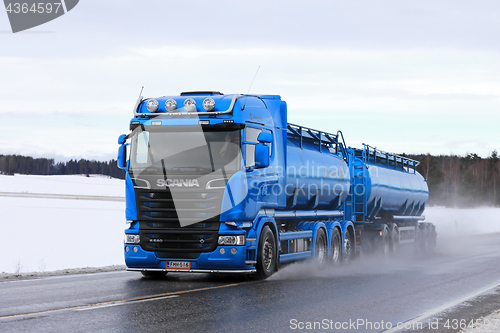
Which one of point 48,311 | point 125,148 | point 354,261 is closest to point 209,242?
point 125,148

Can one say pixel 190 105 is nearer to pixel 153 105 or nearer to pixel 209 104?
pixel 209 104

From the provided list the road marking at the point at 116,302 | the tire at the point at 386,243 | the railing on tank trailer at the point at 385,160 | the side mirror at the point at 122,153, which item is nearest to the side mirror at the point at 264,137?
the side mirror at the point at 122,153

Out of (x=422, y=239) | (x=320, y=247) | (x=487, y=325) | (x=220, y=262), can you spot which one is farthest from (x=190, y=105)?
(x=422, y=239)

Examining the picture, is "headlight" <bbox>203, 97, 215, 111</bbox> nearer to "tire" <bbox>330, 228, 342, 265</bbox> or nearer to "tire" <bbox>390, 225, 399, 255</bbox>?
"tire" <bbox>330, 228, 342, 265</bbox>

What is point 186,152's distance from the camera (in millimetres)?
12062

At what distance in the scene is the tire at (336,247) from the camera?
689 inches

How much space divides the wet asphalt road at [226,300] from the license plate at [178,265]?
0.38m

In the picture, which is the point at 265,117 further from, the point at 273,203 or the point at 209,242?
the point at 209,242

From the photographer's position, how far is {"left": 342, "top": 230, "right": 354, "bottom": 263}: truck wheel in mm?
18589

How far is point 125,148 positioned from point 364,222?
10.5m

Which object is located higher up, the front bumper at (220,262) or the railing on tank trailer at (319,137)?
the railing on tank trailer at (319,137)

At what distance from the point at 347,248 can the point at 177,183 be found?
8695mm

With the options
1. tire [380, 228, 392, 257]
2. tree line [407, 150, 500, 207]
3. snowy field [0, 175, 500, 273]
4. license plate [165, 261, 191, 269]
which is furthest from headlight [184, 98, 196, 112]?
tree line [407, 150, 500, 207]

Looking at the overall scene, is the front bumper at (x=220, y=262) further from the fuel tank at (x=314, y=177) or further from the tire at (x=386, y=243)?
the tire at (x=386, y=243)
